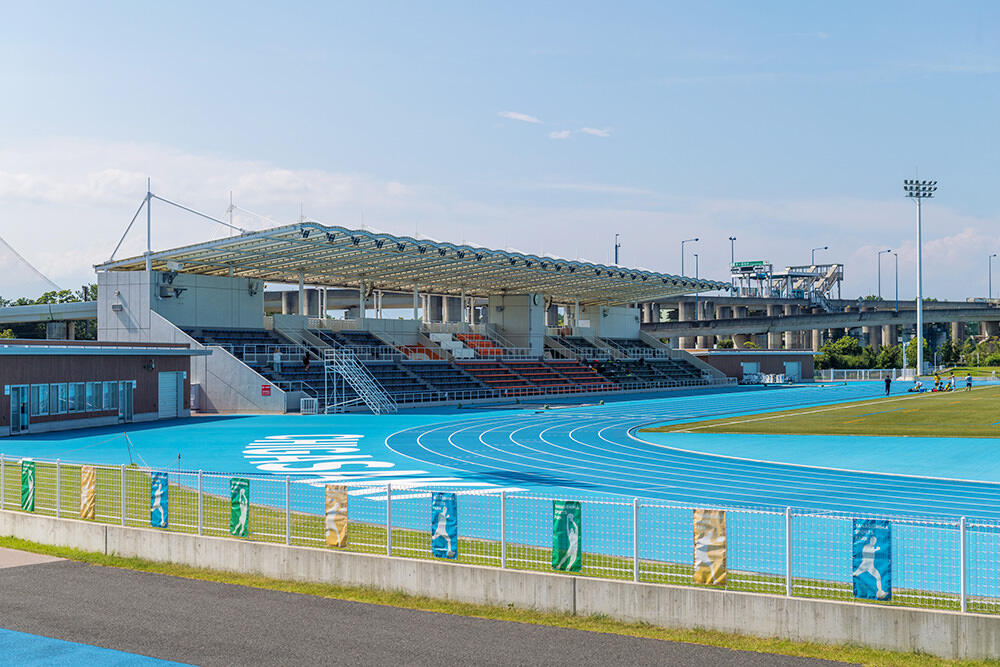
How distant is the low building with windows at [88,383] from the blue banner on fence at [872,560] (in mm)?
33783

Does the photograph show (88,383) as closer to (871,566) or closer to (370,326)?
(370,326)

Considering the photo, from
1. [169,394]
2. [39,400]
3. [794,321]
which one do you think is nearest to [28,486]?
[39,400]

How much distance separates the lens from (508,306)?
250 ft

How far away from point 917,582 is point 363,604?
719cm

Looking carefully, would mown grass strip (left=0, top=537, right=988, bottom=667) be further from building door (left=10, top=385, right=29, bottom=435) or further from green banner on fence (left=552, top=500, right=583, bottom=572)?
building door (left=10, top=385, right=29, bottom=435)

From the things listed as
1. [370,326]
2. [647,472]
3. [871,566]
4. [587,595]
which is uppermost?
[370,326]

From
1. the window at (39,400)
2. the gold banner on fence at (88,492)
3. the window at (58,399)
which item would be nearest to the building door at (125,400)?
the window at (58,399)

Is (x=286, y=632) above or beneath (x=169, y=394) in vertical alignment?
beneath

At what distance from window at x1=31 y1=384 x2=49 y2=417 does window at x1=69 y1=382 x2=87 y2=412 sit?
4.57 ft

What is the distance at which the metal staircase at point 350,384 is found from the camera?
159 ft

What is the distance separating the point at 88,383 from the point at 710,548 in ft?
116

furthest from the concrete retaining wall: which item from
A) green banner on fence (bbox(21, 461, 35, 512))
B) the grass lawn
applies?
the grass lawn

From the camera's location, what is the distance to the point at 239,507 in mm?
14305

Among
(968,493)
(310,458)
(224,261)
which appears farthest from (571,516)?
(224,261)
